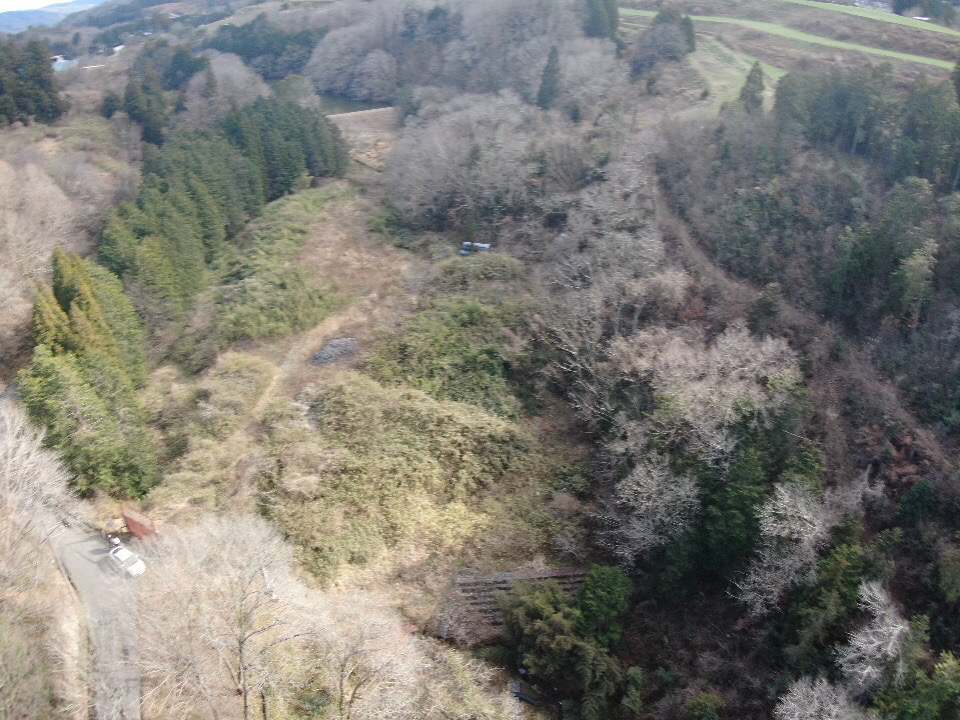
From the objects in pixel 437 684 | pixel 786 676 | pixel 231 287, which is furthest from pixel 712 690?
pixel 231 287

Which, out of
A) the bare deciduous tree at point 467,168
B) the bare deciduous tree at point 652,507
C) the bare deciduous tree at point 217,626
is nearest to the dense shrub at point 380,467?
the bare deciduous tree at point 217,626

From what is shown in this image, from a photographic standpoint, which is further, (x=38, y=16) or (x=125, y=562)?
(x=38, y=16)

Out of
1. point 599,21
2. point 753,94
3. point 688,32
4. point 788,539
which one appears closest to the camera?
point 788,539

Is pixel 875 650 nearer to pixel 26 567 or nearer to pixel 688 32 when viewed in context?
pixel 26 567

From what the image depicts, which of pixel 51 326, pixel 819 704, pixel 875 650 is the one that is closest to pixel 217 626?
pixel 819 704

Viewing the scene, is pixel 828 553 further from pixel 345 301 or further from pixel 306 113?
pixel 306 113

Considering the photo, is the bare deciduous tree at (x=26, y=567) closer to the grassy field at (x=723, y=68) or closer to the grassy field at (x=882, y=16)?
the grassy field at (x=723, y=68)

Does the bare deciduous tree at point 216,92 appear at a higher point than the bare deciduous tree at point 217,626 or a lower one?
→ higher

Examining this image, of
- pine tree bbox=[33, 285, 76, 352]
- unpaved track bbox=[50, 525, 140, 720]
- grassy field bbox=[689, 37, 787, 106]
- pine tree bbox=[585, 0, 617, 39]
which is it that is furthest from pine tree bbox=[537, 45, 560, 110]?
unpaved track bbox=[50, 525, 140, 720]
